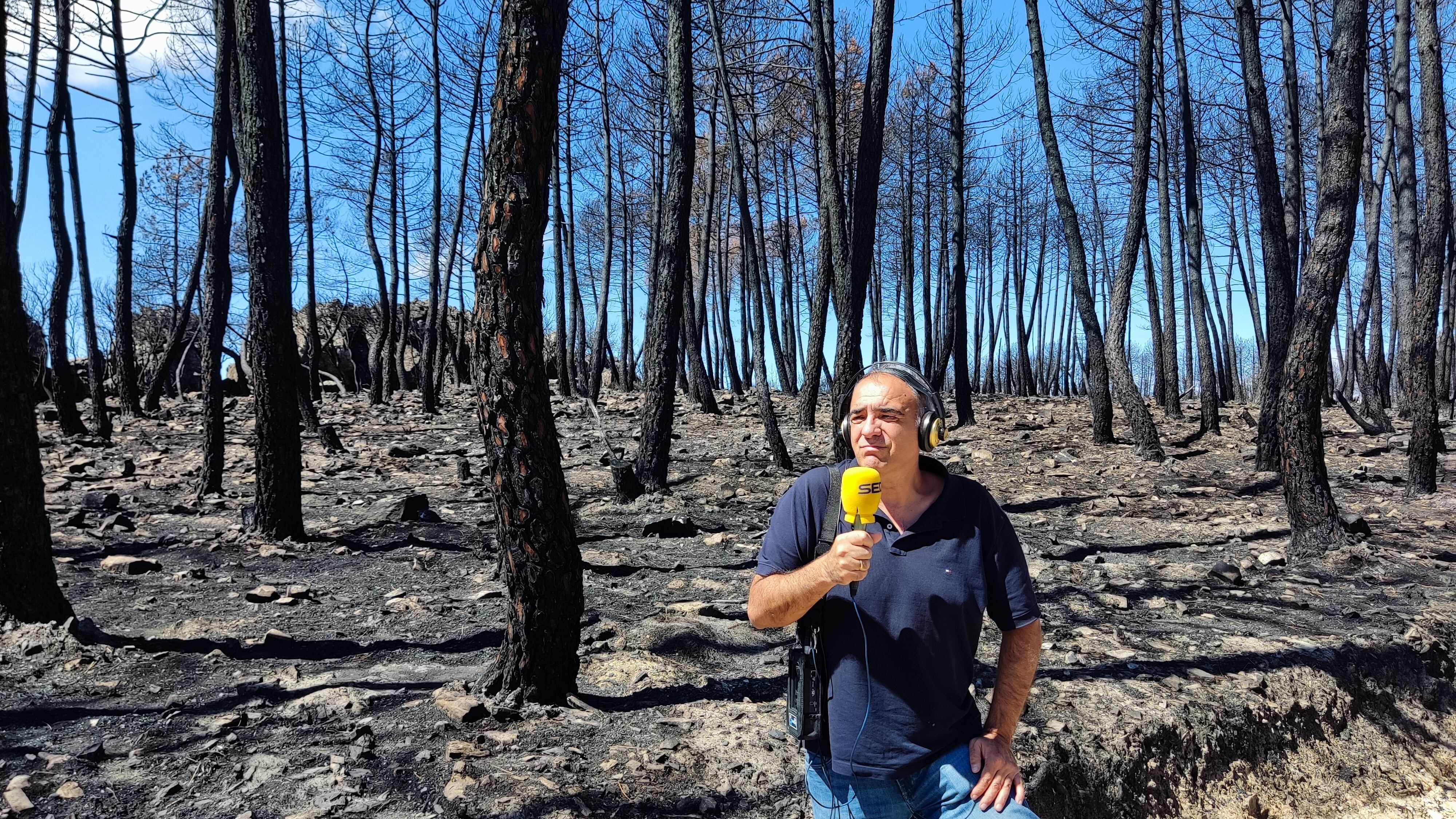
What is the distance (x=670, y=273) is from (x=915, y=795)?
26.2 feet

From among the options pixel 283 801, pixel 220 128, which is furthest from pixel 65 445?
pixel 283 801

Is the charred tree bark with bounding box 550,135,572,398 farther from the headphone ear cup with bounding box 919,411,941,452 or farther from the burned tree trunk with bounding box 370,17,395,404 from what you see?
the headphone ear cup with bounding box 919,411,941,452

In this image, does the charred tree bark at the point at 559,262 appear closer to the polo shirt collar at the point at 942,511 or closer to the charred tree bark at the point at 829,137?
the charred tree bark at the point at 829,137

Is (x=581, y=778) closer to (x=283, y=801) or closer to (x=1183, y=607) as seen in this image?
(x=283, y=801)

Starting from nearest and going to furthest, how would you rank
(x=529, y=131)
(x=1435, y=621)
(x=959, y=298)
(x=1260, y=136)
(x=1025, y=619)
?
(x=1025, y=619) < (x=529, y=131) < (x=1435, y=621) < (x=1260, y=136) < (x=959, y=298)

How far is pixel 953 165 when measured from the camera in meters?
16.3

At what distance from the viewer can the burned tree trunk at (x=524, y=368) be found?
381 centimetres

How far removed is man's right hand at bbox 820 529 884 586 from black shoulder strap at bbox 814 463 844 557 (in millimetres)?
91

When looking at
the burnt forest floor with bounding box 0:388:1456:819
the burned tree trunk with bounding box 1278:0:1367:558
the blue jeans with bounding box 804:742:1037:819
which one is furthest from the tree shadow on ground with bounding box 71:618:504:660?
the burned tree trunk with bounding box 1278:0:1367:558

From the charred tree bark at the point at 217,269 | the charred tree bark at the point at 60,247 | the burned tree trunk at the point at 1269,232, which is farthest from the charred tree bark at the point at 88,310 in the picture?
the burned tree trunk at the point at 1269,232

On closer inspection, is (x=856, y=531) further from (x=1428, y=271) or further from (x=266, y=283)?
(x=1428, y=271)

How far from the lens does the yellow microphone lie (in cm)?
204

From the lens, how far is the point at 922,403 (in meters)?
2.46

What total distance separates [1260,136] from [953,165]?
566 centimetres
